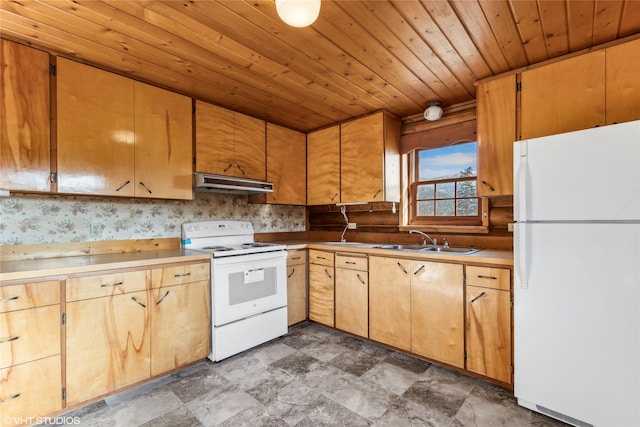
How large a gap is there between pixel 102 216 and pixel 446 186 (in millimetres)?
3198

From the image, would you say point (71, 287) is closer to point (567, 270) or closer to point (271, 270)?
point (271, 270)

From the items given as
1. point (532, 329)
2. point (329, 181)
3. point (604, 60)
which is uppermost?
point (604, 60)

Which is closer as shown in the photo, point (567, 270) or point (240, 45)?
point (567, 270)

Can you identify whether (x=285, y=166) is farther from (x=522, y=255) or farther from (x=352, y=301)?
(x=522, y=255)

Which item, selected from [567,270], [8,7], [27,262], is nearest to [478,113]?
[567,270]

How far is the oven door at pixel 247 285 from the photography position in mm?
2439

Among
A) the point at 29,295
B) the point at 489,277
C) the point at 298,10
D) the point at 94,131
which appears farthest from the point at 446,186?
the point at 29,295

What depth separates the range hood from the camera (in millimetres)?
2590

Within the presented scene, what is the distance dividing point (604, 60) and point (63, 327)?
3762 millimetres

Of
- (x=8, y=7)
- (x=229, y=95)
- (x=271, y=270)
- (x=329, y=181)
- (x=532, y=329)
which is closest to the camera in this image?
(x=8, y=7)

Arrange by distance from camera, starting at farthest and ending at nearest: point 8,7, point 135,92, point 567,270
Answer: point 135,92 < point 567,270 < point 8,7

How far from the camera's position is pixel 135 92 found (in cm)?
229

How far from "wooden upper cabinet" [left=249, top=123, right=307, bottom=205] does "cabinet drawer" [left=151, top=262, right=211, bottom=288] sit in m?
1.13

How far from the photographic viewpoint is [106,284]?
1.90m
